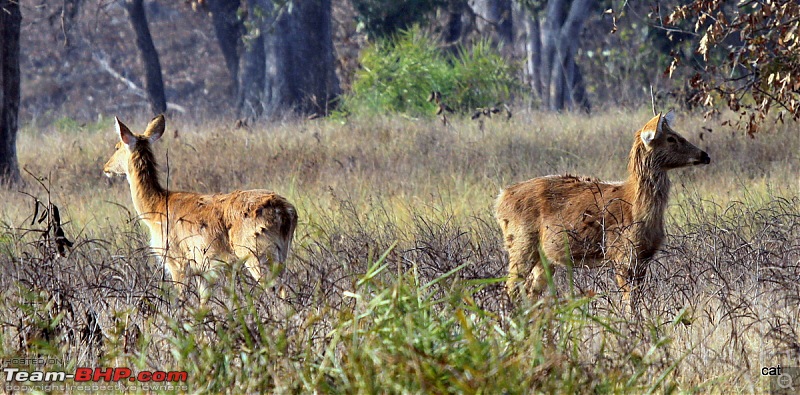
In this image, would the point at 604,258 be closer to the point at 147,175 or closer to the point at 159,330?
the point at 159,330

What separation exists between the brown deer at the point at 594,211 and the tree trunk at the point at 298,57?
14.9 metres

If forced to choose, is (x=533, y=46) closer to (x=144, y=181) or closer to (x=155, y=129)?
(x=155, y=129)

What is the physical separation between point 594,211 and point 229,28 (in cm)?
2363

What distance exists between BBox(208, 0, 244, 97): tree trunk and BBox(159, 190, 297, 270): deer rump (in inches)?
812

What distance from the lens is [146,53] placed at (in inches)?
1040

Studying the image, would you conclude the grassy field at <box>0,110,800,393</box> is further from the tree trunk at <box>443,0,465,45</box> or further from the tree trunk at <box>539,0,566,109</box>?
the tree trunk at <box>443,0,465,45</box>

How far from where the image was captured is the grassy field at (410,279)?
171 inches

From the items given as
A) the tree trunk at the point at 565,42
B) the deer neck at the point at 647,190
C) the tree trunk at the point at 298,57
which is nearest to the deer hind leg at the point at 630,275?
the deer neck at the point at 647,190

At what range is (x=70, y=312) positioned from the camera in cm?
535

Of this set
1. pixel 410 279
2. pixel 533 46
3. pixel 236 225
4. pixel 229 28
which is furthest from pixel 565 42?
pixel 410 279

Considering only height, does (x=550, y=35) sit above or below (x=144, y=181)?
above

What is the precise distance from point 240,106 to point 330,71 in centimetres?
511

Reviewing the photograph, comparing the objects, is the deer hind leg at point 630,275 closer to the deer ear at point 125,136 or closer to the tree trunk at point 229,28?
the deer ear at point 125,136

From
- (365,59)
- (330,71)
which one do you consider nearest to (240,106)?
(330,71)
